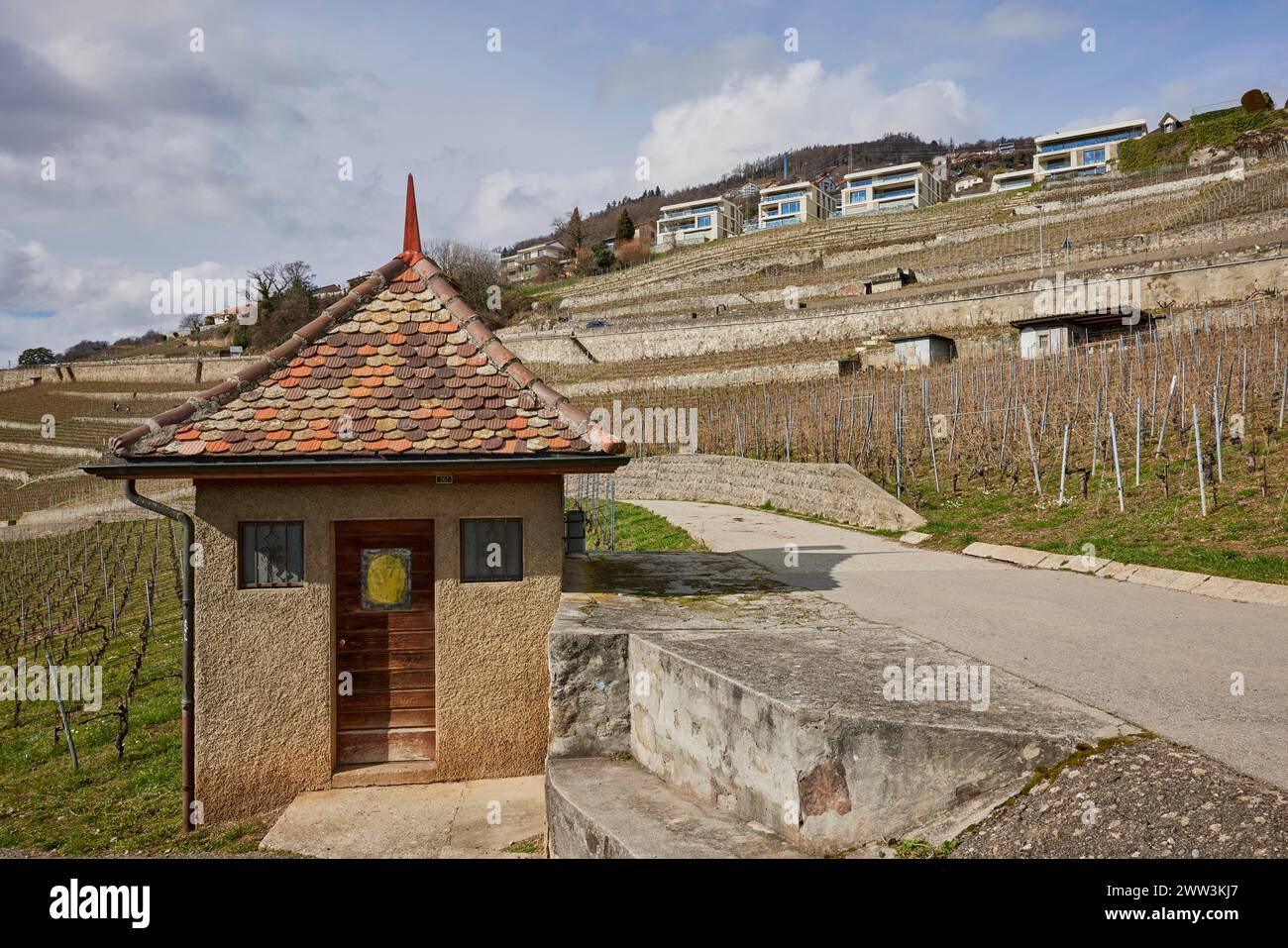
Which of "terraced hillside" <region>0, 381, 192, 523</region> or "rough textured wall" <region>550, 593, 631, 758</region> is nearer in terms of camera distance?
"rough textured wall" <region>550, 593, 631, 758</region>

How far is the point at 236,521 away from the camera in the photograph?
703 cm

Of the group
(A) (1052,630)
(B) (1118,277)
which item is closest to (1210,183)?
(B) (1118,277)

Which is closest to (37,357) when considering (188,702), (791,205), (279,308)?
(279,308)

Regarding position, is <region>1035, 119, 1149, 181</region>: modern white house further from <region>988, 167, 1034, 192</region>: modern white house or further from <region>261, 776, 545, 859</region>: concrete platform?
<region>261, 776, 545, 859</region>: concrete platform

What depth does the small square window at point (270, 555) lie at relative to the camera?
700 cm

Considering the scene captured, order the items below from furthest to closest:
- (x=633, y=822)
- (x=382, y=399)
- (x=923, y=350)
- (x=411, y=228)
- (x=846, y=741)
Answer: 1. (x=923, y=350)
2. (x=411, y=228)
3. (x=382, y=399)
4. (x=633, y=822)
5. (x=846, y=741)

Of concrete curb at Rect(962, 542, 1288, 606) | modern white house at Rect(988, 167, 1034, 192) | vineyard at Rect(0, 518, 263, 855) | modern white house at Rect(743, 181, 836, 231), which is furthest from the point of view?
modern white house at Rect(743, 181, 836, 231)

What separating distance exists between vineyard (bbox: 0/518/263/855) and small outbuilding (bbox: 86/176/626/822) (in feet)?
3.26

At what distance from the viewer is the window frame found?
23.5 ft

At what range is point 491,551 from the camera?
7215mm

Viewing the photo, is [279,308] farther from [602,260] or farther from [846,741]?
[846,741]

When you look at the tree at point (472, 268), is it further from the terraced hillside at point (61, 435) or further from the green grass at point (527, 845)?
the green grass at point (527, 845)

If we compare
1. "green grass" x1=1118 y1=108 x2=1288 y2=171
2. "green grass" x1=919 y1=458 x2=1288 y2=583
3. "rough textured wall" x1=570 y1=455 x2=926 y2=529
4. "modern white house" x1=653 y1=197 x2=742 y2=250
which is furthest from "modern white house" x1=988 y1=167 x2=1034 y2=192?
"green grass" x1=919 y1=458 x2=1288 y2=583

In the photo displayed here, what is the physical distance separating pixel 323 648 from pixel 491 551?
164 cm
